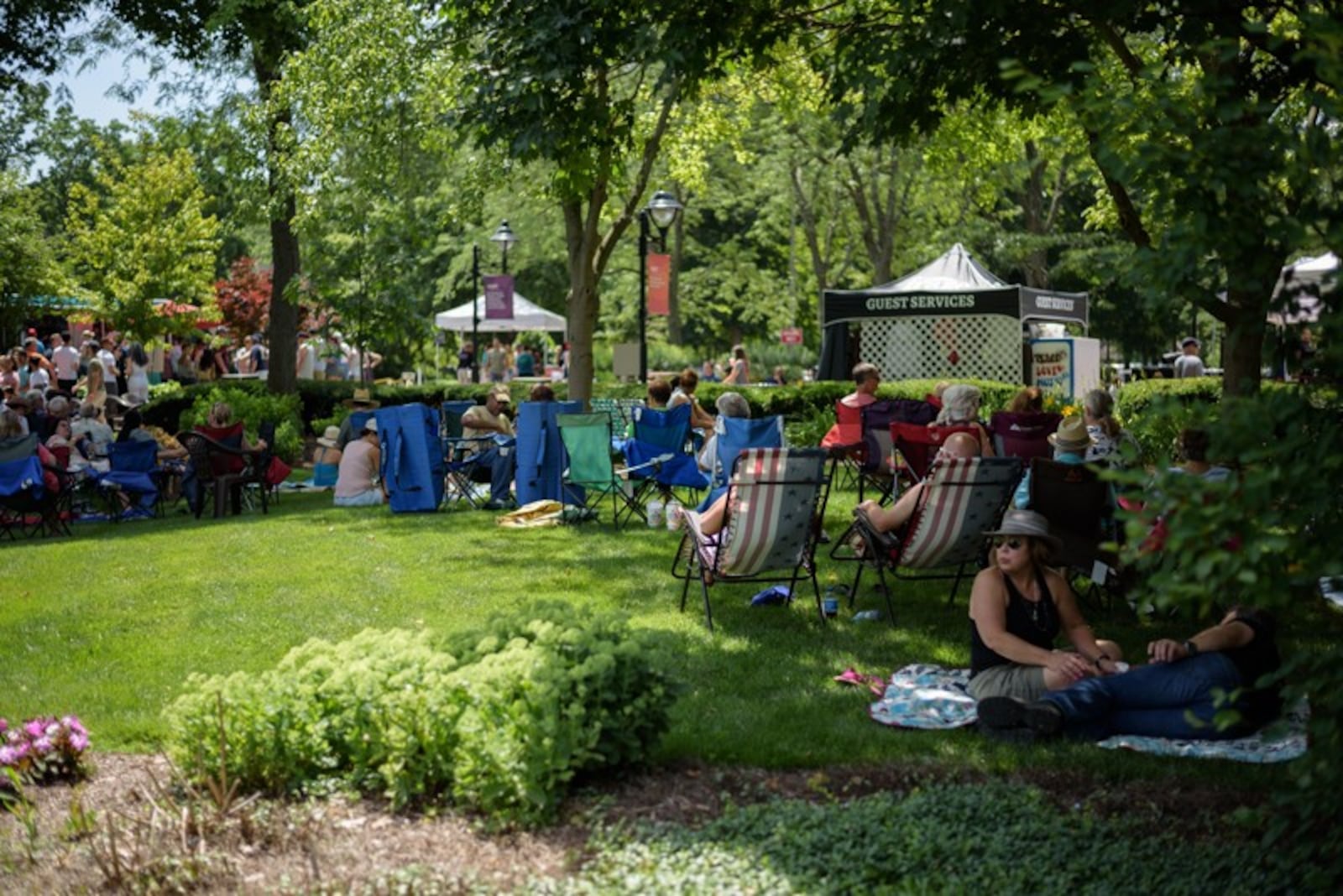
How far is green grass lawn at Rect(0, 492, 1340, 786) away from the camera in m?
6.48

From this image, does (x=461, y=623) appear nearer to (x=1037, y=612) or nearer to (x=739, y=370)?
(x=1037, y=612)

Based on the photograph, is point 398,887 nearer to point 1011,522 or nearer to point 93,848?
point 93,848

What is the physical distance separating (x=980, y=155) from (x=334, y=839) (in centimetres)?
1588

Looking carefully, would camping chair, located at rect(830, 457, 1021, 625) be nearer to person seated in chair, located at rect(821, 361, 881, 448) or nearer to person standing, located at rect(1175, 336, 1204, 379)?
person seated in chair, located at rect(821, 361, 881, 448)

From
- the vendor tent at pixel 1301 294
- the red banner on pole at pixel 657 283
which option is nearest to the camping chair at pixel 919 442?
the vendor tent at pixel 1301 294

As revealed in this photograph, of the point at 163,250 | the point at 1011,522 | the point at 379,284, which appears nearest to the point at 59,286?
the point at 163,250

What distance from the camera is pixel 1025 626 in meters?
7.00

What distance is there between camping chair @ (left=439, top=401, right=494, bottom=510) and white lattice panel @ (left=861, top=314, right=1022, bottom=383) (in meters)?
11.7

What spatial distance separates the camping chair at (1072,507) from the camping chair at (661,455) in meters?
4.94

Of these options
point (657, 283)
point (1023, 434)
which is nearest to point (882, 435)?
point (1023, 434)

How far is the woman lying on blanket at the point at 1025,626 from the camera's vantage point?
22.4 ft

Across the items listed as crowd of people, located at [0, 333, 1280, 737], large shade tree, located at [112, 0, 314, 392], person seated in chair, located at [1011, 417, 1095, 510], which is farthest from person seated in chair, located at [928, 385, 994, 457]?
large shade tree, located at [112, 0, 314, 392]

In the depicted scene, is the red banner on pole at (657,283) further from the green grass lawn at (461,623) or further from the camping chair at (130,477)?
the green grass lawn at (461,623)

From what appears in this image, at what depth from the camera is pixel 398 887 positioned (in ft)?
15.5
